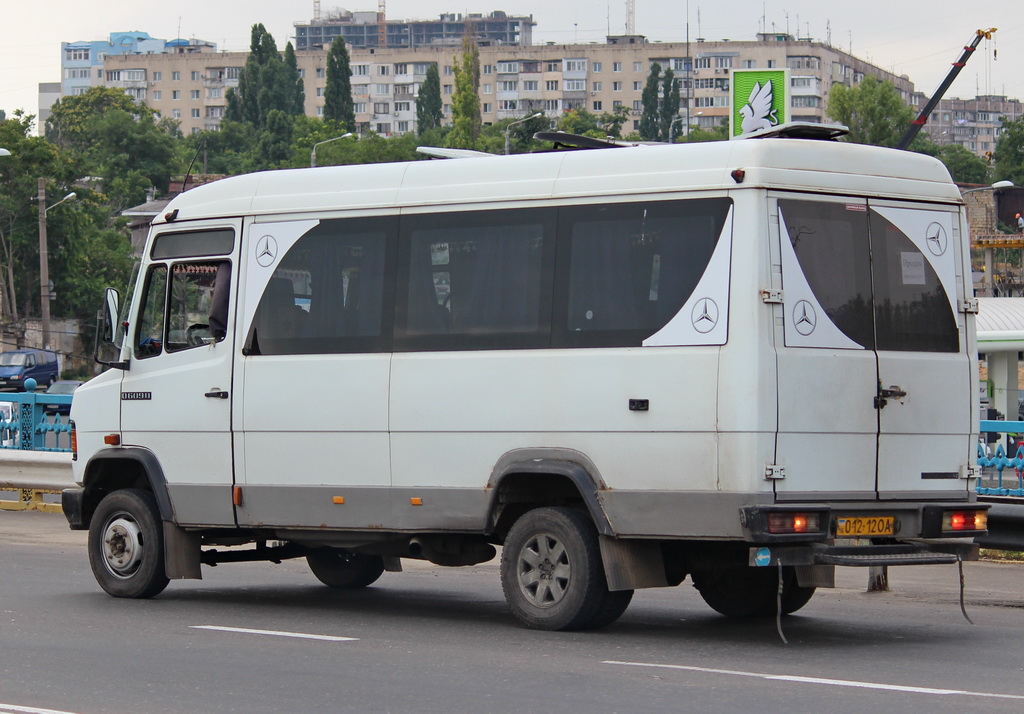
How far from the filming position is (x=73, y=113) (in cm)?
14050

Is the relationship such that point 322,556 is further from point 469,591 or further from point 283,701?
point 283,701

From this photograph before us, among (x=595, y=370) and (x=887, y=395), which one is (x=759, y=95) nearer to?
(x=887, y=395)

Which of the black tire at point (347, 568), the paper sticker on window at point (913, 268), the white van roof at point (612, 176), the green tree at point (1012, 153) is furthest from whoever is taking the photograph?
the green tree at point (1012, 153)

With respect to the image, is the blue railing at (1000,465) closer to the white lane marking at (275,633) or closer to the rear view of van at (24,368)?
the white lane marking at (275,633)

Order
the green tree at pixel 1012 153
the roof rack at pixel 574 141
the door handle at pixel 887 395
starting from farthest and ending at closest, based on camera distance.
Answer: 1. the green tree at pixel 1012 153
2. the roof rack at pixel 574 141
3. the door handle at pixel 887 395

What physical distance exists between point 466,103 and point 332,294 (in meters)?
126

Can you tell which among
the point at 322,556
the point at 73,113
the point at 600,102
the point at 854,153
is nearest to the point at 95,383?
the point at 322,556

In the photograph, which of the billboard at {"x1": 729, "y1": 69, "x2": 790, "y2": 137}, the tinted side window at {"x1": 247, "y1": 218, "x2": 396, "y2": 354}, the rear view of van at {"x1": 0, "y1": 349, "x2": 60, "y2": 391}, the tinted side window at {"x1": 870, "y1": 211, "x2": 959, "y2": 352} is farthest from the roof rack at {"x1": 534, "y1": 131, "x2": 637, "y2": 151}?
the rear view of van at {"x1": 0, "y1": 349, "x2": 60, "y2": 391}

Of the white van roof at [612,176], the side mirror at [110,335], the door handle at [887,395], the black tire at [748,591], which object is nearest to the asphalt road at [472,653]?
the black tire at [748,591]

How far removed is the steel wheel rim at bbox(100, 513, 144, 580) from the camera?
37.9 feet

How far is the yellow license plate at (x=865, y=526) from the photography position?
353 inches

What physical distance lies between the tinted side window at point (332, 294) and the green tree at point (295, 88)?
144586mm

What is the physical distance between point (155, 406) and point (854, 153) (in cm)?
515

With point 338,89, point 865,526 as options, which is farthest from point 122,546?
point 338,89
